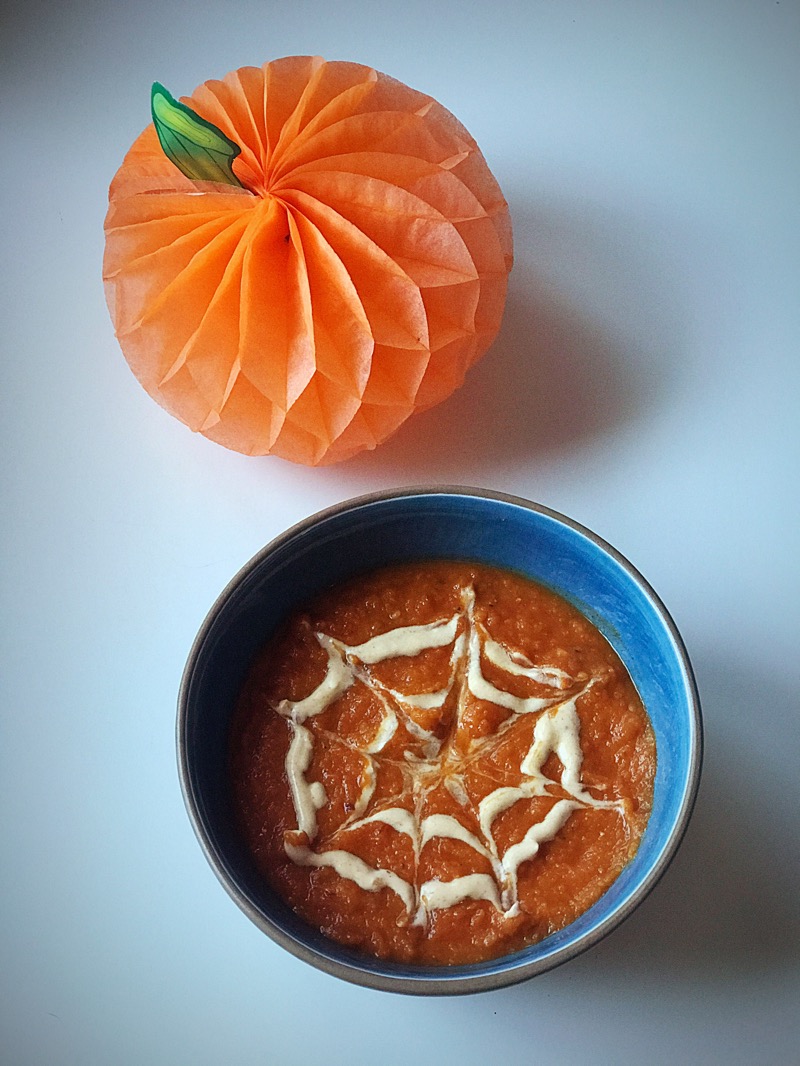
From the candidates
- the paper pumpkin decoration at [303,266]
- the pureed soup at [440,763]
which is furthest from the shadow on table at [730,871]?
the paper pumpkin decoration at [303,266]

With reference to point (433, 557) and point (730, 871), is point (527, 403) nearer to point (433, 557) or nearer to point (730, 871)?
point (433, 557)

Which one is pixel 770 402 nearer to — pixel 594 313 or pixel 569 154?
pixel 594 313

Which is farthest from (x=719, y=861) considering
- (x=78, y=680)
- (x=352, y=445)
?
(x=78, y=680)

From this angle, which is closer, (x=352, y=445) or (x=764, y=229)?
(x=352, y=445)

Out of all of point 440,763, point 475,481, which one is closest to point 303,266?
point 475,481

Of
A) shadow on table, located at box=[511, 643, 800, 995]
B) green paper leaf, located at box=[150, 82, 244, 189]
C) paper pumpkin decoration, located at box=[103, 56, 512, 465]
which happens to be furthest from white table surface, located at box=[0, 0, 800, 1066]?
green paper leaf, located at box=[150, 82, 244, 189]

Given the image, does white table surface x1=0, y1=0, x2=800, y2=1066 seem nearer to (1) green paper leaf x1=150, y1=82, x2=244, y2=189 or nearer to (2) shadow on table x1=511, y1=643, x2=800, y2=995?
(2) shadow on table x1=511, y1=643, x2=800, y2=995
